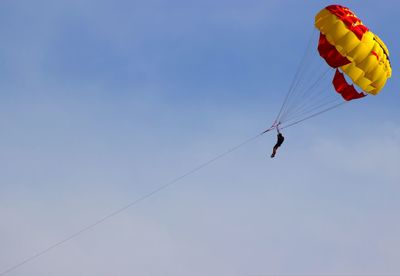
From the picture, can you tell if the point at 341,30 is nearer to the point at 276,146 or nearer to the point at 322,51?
the point at 322,51

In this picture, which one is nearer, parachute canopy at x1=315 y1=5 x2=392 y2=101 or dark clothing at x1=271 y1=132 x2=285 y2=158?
parachute canopy at x1=315 y1=5 x2=392 y2=101

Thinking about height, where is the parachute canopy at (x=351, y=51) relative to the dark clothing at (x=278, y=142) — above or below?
above

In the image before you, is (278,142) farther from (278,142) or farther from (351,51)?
(351,51)

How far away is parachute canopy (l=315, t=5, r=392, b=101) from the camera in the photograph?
70.7 meters

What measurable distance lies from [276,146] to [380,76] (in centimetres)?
713

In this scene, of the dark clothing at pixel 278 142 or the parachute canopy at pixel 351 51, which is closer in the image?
the parachute canopy at pixel 351 51

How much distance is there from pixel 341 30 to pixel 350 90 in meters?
3.66

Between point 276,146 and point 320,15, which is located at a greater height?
point 320,15

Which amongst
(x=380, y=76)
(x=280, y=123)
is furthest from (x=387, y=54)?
(x=280, y=123)

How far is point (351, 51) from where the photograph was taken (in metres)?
70.8

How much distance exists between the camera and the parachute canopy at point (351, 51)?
70688 mm

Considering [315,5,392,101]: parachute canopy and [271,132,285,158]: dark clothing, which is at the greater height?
[315,5,392,101]: parachute canopy

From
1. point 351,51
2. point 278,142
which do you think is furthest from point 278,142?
point 351,51

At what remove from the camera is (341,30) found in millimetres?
70750
